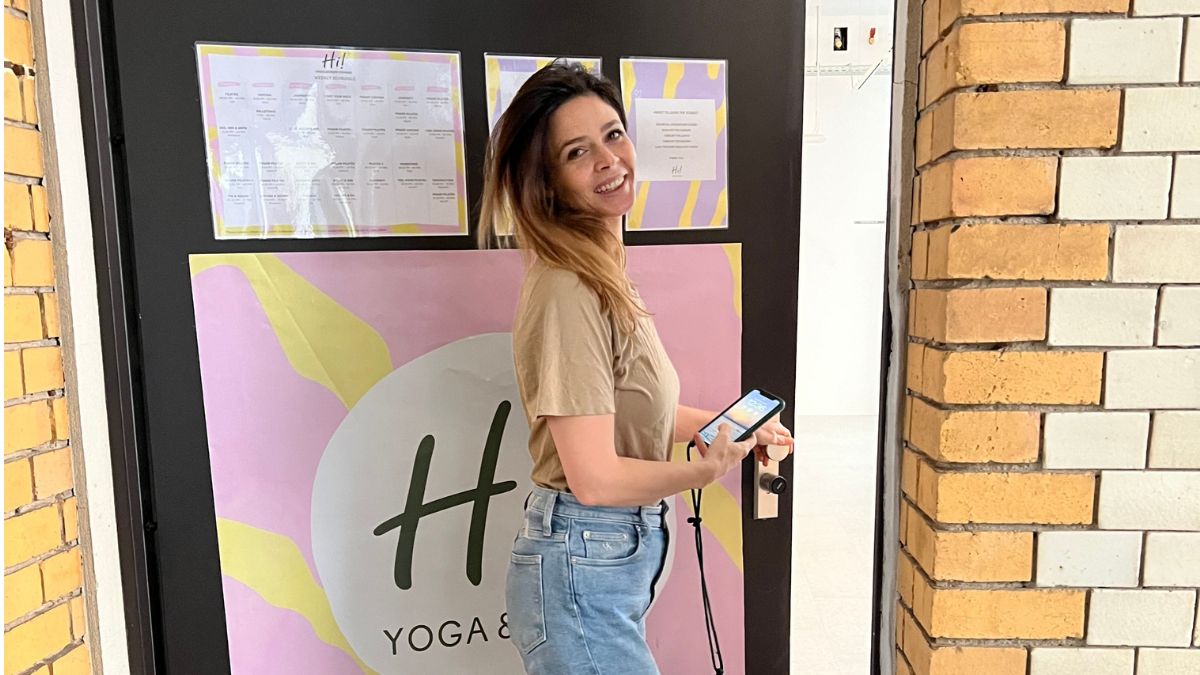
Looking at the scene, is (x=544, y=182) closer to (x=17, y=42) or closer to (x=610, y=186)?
(x=610, y=186)

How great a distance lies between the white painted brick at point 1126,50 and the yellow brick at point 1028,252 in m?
0.18

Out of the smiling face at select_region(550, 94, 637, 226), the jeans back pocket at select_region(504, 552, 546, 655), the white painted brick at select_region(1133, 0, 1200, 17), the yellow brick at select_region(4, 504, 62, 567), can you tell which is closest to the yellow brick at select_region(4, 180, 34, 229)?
the yellow brick at select_region(4, 504, 62, 567)

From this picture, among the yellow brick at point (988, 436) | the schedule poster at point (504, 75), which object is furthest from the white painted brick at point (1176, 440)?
the schedule poster at point (504, 75)

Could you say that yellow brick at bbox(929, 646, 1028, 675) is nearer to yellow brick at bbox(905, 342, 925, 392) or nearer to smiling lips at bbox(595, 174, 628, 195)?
yellow brick at bbox(905, 342, 925, 392)

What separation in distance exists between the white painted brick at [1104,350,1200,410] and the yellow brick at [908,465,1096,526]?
0.11 metres

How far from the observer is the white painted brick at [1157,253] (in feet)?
2.63

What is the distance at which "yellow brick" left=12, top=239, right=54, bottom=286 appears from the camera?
109 cm

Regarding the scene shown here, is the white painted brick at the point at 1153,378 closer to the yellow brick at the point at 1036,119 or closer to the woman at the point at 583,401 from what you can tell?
the yellow brick at the point at 1036,119

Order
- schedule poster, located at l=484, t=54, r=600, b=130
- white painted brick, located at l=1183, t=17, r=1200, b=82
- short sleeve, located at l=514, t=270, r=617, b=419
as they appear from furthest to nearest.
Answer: schedule poster, located at l=484, t=54, r=600, b=130, short sleeve, located at l=514, t=270, r=617, b=419, white painted brick, located at l=1183, t=17, r=1200, b=82

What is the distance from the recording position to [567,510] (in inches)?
44.5

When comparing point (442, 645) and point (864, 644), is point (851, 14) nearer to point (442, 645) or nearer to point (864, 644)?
point (864, 644)

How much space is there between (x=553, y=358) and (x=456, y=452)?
0.51 m

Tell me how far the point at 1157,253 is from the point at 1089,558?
1.24ft

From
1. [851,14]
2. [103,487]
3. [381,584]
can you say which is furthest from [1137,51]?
[851,14]
